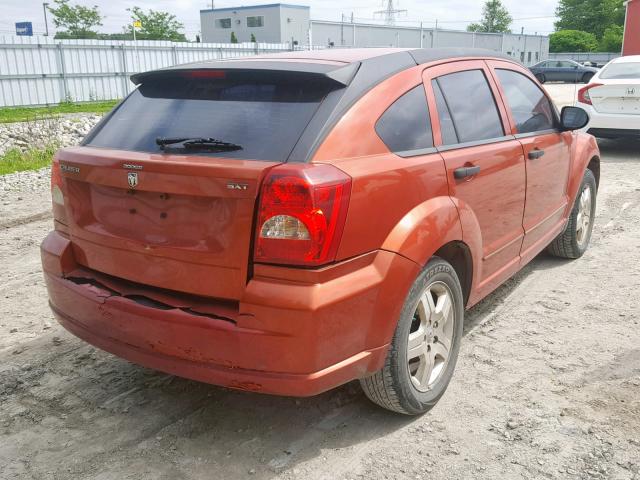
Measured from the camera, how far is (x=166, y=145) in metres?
2.83

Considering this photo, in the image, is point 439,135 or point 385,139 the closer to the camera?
point 385,139

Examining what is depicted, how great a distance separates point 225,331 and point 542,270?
11.9 feet

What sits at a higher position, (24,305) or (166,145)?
(166,145)

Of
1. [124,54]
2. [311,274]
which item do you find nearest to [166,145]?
[311,274]

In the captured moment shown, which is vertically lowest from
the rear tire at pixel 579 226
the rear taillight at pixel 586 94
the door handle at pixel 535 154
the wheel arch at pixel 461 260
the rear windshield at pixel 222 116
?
the rear tire at pixel 579 226

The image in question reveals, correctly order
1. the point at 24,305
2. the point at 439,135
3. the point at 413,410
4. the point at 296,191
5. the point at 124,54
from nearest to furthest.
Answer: the point at 296,191 → the point at 413,410 → the point at 439,135 → the point at 24,305 → the point at 124,54

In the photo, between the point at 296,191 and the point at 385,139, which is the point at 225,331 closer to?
the point at 296,191

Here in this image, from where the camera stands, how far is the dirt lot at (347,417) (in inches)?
109

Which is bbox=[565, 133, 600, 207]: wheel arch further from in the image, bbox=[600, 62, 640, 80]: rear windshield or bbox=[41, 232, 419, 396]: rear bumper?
bbox=[600, 62, 640, 80]: rear windshield

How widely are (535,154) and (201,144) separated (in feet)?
7.86

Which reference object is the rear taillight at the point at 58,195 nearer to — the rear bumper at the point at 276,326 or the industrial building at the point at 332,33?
the rear bumper at the point at 276,326

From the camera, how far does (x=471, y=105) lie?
367 cm

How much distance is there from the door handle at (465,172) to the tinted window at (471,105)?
18cm

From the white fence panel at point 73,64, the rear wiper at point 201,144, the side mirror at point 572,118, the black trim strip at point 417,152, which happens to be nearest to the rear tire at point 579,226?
the side mirror at point 572,118
